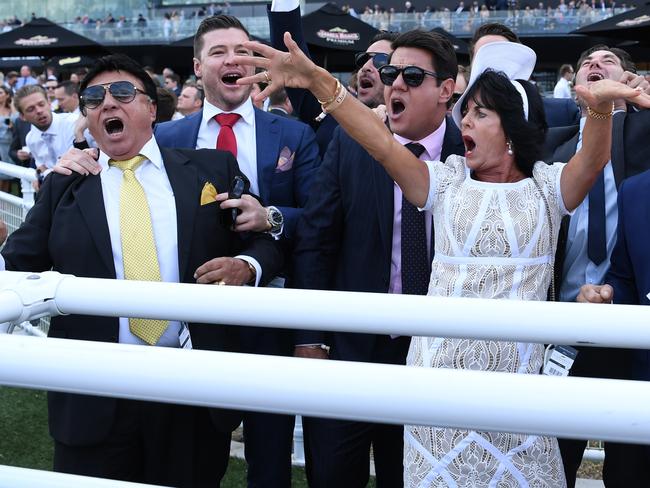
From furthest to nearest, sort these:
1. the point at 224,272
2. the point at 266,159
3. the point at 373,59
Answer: the point at 373,59 < the point at 266,159 < the point at 224,272

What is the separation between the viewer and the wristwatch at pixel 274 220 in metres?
3.16

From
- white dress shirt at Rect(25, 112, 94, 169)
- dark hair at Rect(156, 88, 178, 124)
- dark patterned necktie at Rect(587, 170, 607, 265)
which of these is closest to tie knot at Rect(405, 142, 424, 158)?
dark patterned necktie at Rect(587, 170, 607, 265)

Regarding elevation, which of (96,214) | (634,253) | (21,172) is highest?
(96,214)

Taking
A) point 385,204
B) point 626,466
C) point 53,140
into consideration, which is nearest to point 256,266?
point 385,204

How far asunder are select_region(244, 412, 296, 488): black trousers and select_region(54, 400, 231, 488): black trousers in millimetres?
440

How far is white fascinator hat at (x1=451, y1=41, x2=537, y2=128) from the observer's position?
116 inches

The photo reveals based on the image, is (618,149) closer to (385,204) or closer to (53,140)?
(385,204)

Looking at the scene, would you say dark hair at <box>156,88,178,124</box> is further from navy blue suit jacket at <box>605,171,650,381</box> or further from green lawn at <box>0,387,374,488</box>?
navy blue suit jacket at <box>605,171,650,381</box>

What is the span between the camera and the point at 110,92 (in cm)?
310

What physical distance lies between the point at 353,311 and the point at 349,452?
194 centimetres

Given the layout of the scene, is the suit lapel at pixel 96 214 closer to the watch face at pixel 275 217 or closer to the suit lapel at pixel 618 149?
the watch face at pixel 275 217

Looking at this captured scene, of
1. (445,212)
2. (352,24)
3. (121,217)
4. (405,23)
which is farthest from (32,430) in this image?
(405,23)

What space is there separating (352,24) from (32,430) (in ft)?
44.1

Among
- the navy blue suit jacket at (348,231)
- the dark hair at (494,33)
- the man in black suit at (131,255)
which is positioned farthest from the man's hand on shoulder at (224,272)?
the dark hair at (494,33)
